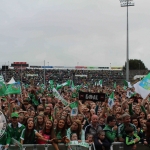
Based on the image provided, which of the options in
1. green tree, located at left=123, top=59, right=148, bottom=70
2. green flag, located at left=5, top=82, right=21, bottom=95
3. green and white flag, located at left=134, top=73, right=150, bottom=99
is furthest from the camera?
green tree, located at left=123, top=59, right=148, bottom=70

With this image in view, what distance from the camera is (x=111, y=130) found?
6938 millimetres

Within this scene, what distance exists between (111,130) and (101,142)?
49 cm

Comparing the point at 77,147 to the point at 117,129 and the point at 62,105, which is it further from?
the point at 62,105

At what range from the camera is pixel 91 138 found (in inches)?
261

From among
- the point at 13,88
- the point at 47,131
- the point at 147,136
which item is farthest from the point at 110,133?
the point at 13,88

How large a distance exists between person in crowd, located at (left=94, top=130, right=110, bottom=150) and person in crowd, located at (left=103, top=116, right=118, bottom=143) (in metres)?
0.11

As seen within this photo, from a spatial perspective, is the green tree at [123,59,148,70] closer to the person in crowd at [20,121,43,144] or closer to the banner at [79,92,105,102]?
the banner at [79,92,105,102]

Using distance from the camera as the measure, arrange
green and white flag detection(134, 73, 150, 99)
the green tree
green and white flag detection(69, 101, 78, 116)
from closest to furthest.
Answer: green and white flag detection(69, 101, 78, 116) → green and white flag detection(134, 73, 150, 99) → the green tree

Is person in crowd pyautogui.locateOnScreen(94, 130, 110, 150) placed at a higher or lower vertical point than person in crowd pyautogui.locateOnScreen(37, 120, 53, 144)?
lower

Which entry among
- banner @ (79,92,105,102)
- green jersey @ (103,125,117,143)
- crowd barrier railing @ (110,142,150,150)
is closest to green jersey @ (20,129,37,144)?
green jersey @ (103,125,117,143)

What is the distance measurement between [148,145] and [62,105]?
493 centimetres

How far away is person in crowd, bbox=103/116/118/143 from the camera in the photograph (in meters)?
6.65

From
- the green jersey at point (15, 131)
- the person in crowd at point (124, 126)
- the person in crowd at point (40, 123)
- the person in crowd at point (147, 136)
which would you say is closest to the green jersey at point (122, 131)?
the person in crowd at point (124, 126)

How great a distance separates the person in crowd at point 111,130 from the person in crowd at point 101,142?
0.36 ft
